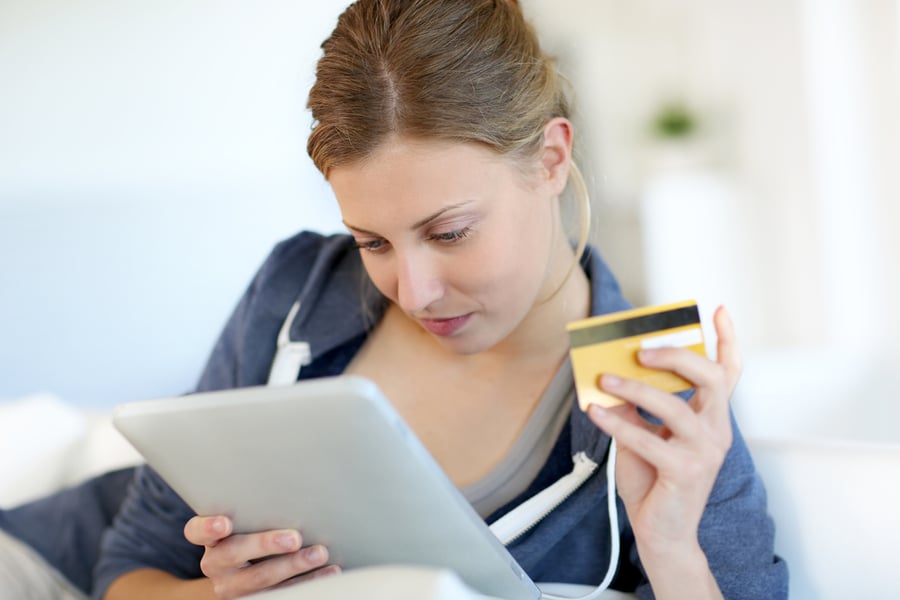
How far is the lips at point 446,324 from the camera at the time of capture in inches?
41.7

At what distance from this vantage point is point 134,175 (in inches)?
120

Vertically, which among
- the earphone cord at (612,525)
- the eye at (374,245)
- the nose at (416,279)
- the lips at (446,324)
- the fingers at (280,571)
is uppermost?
the eye at (374,245)

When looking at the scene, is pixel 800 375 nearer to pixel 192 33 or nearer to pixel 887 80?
pixel 887 80

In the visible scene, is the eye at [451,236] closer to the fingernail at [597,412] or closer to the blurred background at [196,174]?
the fingernail at [597,412]

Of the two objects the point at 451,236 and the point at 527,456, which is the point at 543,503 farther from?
the point at 451,236

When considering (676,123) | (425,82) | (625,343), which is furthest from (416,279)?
(676,123)

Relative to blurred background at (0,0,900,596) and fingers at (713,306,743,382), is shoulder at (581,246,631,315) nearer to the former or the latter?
fingers at (713,306,743,382)

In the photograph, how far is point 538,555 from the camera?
42.1 inches

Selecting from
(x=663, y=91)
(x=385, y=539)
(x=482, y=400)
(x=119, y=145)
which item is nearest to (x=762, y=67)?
(x=663, y=91)

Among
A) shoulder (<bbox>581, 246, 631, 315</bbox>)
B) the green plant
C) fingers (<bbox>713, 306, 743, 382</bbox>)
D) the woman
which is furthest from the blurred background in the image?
fingers (<bbox>713, 306, 743, 382</bbox>)

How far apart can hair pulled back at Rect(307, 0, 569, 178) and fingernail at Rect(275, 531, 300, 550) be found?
1.29ft

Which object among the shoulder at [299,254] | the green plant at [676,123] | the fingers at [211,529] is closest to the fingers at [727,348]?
the fingers at [211,529]

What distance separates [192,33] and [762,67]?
1.97 meters

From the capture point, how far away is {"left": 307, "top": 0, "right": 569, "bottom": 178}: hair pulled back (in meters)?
0.98
